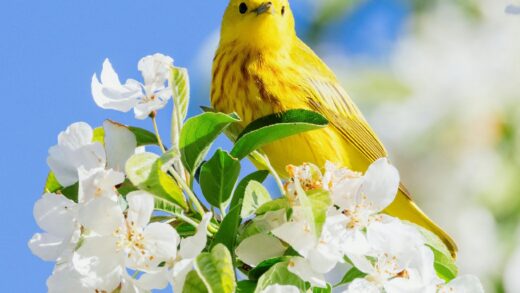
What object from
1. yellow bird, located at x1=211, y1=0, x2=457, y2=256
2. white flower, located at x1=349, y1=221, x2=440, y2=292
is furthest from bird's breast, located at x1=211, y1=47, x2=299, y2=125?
white flower, located at x1=349, y1=221, x2=440, y2=292

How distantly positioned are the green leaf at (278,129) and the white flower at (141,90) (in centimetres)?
17

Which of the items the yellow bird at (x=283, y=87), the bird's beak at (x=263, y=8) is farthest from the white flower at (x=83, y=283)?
the bird's beak at (x=263, y=8)

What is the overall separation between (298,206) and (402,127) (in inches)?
105

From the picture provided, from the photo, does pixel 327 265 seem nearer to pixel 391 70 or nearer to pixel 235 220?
pixel 235 220

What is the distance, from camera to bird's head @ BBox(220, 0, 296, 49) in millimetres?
4172

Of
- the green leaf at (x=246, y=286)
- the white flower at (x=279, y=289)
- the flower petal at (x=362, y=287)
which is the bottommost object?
the flower petal at (x=362, y=287)

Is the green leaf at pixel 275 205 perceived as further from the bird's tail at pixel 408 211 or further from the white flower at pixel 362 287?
the bird's tail at pixel 408 211

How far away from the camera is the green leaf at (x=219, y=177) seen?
1.98 m

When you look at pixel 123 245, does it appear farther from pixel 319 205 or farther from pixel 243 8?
pixel 243 8

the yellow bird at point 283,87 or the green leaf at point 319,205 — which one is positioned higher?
the green leaf at point 319,205

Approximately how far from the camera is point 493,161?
4184 mm

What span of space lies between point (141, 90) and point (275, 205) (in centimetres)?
40

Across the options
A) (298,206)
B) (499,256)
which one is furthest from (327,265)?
(499,256)

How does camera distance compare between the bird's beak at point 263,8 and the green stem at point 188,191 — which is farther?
the bird's beak at point 263,8
